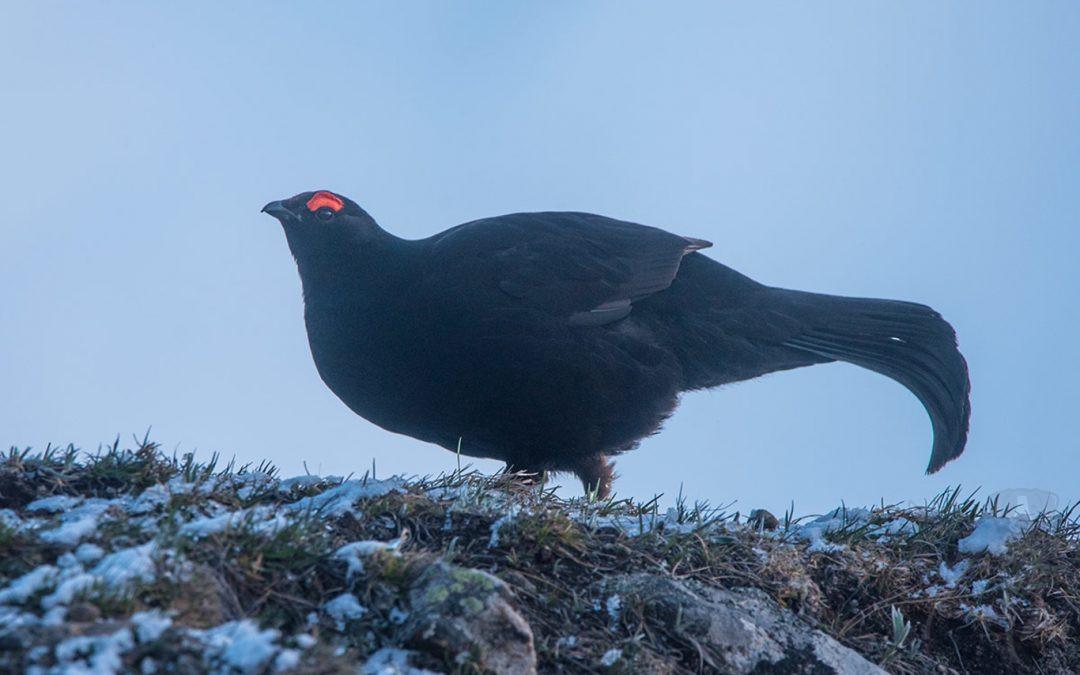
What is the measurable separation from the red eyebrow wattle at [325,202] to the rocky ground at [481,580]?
297 cm

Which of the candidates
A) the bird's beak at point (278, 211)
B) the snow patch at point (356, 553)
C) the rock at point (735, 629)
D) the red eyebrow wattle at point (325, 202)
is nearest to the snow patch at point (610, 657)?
the rock at point (735, 629)

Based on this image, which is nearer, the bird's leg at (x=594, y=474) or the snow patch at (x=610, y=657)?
the snow patch at (x=610, y=657)

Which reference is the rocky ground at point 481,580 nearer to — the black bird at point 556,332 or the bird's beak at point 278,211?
the black bird at point 556,332

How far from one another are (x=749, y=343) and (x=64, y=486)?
14.7 ft

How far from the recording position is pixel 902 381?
21.2 ft

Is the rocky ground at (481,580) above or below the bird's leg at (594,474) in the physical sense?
below

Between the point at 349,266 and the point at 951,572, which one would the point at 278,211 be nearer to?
the point at 349,266

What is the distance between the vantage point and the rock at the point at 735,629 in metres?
3.18

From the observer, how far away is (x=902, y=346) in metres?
6.48

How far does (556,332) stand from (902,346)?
92.0 inches

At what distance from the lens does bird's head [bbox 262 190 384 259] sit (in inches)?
264

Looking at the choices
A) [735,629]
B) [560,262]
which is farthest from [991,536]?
[560,262]

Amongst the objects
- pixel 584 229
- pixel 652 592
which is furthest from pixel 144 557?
pixel 584 229

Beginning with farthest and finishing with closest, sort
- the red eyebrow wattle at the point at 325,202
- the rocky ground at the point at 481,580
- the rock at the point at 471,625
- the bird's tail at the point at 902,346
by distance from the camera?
the red eyebrow wattle at the point at 325,202, the bird's tail at the point at 902,346, the rock at the point at 471,625, the rocky ground at the point at 481,580
